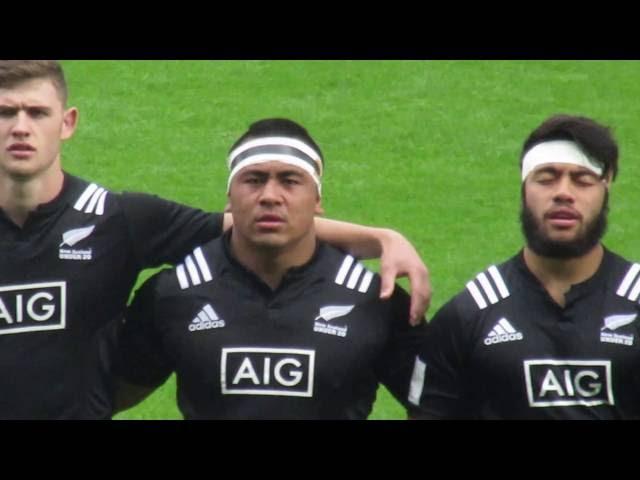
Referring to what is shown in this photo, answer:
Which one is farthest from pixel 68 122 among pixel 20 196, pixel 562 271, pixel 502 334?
pixel 562 271

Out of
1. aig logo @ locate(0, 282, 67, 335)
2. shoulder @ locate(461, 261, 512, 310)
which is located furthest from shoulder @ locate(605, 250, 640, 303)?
aig logo @ locate(0, 282, 67, 335)

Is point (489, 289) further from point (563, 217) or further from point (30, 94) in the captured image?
point (30, 94)

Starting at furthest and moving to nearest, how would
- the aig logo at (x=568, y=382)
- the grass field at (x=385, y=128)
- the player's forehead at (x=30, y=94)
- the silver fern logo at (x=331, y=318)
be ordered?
1. the grass field at (x=385, y=128)
2. the player's forehead at (x=30, y=94)
3. the silver fern logo at (x=331, y=318)
4. the aig logo at (x=568, y=382)

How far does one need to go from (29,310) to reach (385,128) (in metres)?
7.77

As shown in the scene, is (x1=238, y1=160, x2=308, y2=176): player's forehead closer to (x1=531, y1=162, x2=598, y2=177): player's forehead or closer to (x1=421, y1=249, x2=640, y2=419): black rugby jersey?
(x1=421, y1=249, x2=640, y2=419): black rugby jersey

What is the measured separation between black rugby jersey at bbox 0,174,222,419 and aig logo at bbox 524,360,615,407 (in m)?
1.32

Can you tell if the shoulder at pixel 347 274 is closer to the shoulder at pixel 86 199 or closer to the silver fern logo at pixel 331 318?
the silver fern logo at pixel 331 318

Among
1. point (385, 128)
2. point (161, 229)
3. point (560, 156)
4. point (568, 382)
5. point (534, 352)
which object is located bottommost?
point (568, 382)

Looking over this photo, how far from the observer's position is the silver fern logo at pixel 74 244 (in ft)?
25.1

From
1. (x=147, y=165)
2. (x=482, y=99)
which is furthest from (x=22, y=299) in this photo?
(x=482, y=99)

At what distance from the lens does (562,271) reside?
24.6 feet

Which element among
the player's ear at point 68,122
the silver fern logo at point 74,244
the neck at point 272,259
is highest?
the player's ear at point 68,122

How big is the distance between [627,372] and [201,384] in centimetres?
149

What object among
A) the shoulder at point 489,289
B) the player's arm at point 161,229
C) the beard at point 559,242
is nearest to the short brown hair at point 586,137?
the beard at point 559,242
